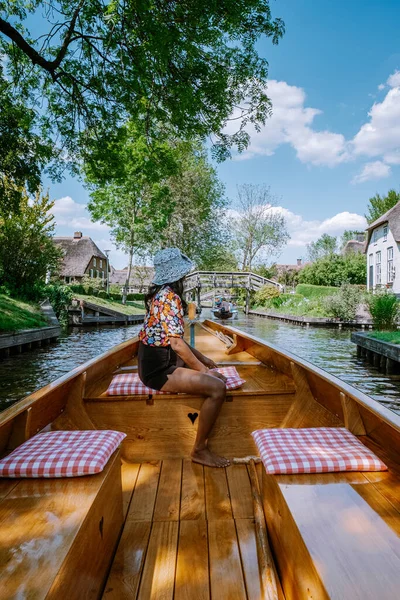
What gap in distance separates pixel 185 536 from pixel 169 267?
1.51 meters

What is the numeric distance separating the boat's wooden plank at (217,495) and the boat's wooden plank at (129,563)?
13.8 inches

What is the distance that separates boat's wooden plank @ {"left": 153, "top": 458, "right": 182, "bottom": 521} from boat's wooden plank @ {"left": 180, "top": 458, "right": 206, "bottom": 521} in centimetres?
3

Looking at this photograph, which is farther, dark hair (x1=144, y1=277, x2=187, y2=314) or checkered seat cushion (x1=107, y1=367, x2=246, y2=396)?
checkered seat cushion (x1=107, y1=367, x2=246, y2=396)

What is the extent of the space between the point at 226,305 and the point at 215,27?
59.1 feet

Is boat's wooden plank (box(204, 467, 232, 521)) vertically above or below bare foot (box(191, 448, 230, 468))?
below

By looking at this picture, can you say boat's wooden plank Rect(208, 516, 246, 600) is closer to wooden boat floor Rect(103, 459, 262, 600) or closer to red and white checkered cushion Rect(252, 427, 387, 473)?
wooden boat floor Rect(103, 459, 262, 600)

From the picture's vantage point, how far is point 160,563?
181 centimetres

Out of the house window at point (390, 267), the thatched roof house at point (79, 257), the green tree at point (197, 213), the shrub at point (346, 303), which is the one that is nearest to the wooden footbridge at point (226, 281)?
the green tree at point (197, 213)

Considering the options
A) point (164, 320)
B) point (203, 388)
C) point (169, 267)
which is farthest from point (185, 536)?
point (169, 267)

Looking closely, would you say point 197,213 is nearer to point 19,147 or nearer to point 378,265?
point 378,265

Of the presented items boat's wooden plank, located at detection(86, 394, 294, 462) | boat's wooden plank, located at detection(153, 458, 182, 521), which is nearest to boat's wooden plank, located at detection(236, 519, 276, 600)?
boat's wooden plank, located at detection(153, 458, 182, 521)

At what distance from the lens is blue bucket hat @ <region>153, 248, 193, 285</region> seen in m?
→ 2.70

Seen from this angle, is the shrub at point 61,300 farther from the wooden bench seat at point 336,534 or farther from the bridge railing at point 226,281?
the wooden bench seat at point 336,534

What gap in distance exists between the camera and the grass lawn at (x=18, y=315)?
1116 cm
